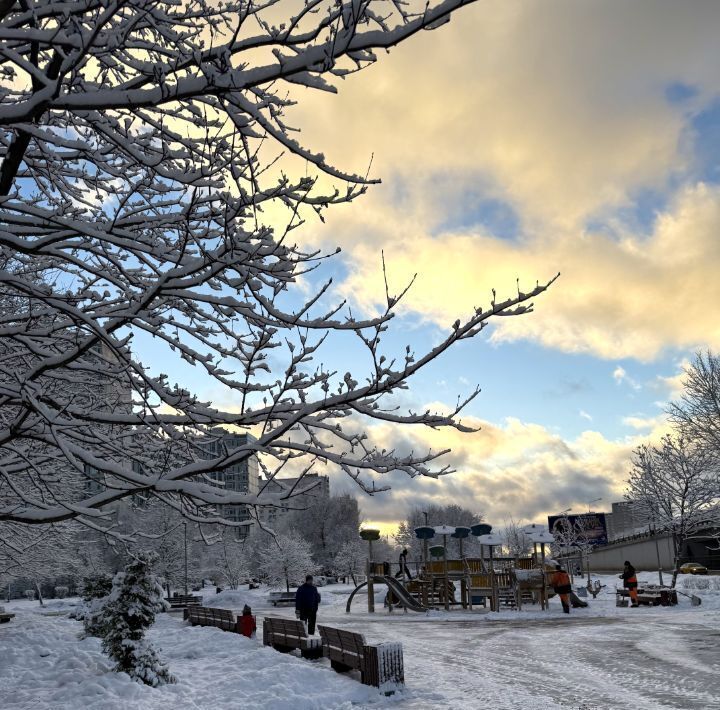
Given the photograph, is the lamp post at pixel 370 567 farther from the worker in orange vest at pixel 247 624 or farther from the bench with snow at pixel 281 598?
the worker in orange vest at pixel 247 624

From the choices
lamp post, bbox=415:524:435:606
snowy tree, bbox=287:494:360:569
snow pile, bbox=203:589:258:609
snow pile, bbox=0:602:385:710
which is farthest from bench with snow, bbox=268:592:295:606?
snowy tree, bbox=287:494:360:569

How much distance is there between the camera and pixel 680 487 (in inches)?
1415

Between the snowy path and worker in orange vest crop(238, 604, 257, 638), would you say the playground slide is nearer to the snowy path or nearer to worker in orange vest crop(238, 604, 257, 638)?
the snowy path

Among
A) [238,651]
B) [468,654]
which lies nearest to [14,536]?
[238,651]

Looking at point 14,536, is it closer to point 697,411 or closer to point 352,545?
point 697,411

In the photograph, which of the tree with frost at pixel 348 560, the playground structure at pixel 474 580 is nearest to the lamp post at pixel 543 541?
the playground structure at pixel 474 580

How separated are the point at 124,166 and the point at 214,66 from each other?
133 inches

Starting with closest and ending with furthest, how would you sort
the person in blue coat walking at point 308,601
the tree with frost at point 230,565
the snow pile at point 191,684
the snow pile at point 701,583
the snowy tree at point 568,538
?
1. the snow pile at point 191,684
2. the person in blue coat walking at point 308,601
3. the snow pile at point 701,583
4. the snowy tree at point 568,538
5. the tree with frost at point 230,565

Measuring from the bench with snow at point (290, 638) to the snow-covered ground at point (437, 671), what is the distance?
1.03 feet

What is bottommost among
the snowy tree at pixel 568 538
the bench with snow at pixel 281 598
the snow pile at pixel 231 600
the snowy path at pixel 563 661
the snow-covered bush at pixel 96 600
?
the snow pile at pixel 231 600

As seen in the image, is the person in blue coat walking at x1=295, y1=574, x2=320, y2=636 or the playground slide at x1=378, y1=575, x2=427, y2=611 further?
the playground slide at x1=378, y1=575, x2=427, y2=611

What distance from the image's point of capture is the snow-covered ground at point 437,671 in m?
9.48

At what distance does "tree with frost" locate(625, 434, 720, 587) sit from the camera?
114 feet

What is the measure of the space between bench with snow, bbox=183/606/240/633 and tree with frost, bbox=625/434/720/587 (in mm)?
21345
